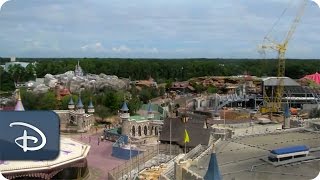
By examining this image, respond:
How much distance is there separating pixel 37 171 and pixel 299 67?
57784 mm

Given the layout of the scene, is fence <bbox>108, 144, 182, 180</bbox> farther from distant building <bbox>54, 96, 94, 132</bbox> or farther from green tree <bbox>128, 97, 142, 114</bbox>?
green tree <bbox>128, 97, 142, 114</bbox>

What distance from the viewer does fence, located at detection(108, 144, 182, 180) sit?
14.9 m

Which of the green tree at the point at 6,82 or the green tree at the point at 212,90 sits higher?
the green tree at the point at 6,82

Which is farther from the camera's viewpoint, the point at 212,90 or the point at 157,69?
the point at 157,69

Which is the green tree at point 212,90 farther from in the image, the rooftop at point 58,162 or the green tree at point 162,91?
the rooftop at point 58,162

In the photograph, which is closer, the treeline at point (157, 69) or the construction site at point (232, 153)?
the construction site at point (232, 153)

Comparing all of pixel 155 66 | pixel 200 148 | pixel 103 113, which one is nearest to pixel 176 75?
pixel 155 66

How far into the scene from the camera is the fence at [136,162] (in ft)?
49.0

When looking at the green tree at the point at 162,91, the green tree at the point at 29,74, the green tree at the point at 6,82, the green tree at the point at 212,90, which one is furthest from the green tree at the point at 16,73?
the green tree at the point at 212,90

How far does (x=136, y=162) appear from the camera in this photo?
16.2m

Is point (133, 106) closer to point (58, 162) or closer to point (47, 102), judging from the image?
point (47, 102)

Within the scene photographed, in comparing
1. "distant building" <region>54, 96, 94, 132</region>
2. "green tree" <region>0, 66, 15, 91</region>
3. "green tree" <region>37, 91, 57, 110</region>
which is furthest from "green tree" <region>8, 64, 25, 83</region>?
"distant building" <region>54, 96, 94, 132</region>

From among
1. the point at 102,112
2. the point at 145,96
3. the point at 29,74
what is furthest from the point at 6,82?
the point at 102,112

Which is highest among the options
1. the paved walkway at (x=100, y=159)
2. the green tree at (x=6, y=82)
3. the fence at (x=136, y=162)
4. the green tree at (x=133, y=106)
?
the green tree at (x=6, y=82)
